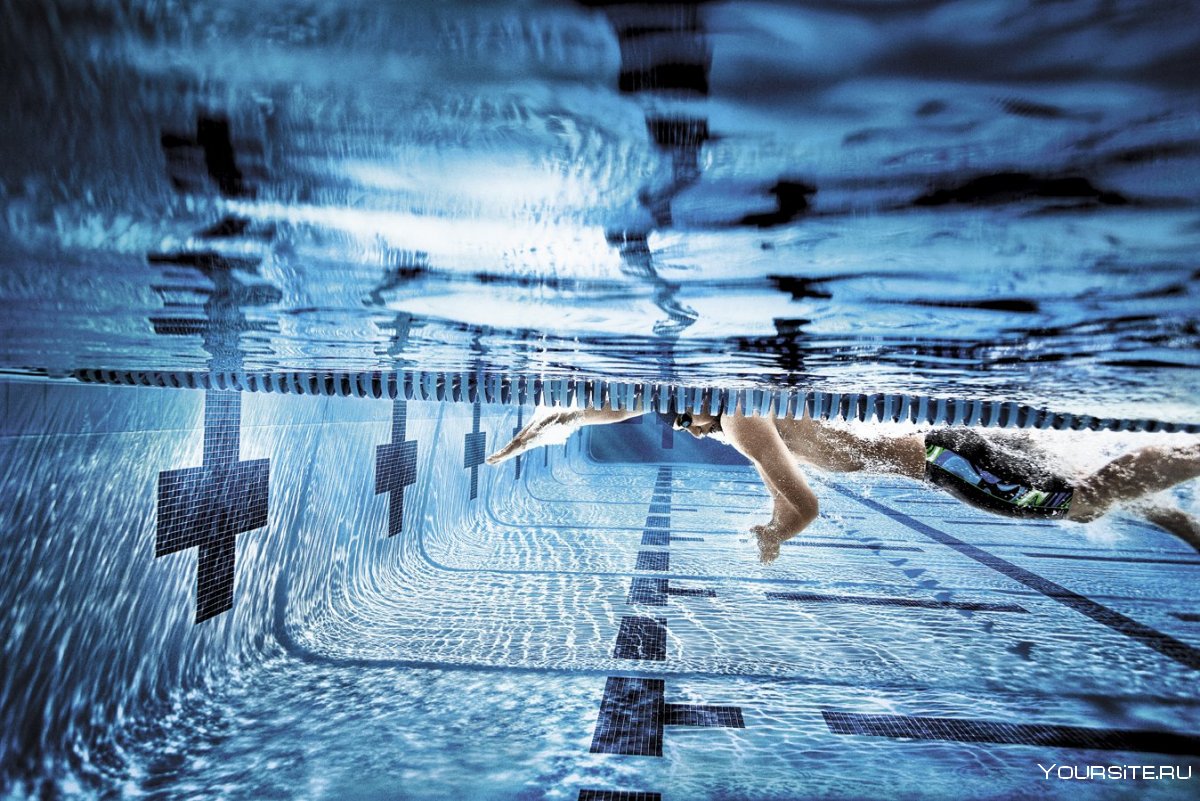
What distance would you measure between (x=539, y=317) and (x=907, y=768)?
87.1 inches

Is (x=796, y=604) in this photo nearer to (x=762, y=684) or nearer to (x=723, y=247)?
(x=762, y=684)

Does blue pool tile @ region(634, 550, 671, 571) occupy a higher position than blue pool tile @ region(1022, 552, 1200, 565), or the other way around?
blue pool tile @ region(1022, 552, 1200, 565)

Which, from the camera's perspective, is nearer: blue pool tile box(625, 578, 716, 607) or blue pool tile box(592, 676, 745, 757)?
blue pool tile box(592, 676, 745, 757)

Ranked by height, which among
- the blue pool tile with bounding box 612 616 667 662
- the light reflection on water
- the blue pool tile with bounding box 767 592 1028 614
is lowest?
the blue pool tile with bounding box 612 616 667 662

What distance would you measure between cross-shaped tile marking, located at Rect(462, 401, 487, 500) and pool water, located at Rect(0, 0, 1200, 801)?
103cm

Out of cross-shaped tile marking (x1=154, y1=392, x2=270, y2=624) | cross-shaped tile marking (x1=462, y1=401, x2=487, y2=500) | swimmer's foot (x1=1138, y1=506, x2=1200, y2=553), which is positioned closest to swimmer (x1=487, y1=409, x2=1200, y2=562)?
swimmer's foot (x1=1138, y1=506, x2=1200, y2=553)

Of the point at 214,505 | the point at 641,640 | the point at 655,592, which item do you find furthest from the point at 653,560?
the point at 214,505

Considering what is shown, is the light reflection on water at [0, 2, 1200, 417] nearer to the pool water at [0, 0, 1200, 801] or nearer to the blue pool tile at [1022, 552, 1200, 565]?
the pool water at [0, 0, 1200, 801]

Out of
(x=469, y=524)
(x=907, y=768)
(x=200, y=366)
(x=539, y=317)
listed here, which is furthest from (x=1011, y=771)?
(x=469, y=524)

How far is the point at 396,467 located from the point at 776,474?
2.66m

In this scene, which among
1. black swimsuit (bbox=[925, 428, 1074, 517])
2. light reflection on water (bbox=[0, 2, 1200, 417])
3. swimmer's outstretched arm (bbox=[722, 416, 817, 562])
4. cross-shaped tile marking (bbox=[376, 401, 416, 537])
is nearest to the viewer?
light reflection on water (bbox=[0, 2, 1200, 417])

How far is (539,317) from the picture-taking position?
4.54ft

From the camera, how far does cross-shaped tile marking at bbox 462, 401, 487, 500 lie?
23.6ft

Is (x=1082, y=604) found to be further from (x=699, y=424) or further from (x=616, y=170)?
(x=616, y=170)
